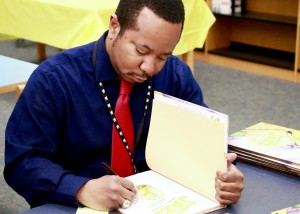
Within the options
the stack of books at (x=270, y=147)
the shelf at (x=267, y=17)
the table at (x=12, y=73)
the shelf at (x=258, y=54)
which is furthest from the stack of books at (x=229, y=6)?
the stack of books at (x=270, y=147)

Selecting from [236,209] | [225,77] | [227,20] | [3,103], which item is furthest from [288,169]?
[227,20]

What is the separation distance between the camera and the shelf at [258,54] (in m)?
4.19

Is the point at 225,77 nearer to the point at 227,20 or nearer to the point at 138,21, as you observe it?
the point at 227,20

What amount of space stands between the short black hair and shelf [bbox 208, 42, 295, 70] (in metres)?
→ 3.11

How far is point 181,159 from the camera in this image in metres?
1.12

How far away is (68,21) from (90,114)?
173cm

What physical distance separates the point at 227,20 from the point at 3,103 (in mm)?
2195

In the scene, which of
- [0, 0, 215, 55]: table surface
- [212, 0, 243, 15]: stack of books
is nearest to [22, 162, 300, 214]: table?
[0, 0, 215, 55]: table surface

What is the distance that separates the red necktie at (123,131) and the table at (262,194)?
22 centimetres

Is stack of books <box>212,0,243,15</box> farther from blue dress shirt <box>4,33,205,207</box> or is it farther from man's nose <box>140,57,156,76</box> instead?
man's nose <box>140,57,156,76</box>

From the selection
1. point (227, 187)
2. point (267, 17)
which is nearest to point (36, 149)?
point (227, 187)

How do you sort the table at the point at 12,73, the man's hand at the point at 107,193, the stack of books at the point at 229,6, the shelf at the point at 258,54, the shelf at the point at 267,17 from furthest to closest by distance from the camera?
the stack of books at the point at 229,6 → the shelf at the point at 258,54 → the shelf at the point at 267,17 → the table at the point at 12,73 → the man's hand at the point at 107,193

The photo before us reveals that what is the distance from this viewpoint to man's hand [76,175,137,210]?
1.00m

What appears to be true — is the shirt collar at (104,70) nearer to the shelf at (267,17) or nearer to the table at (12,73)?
the table at (12,73)
